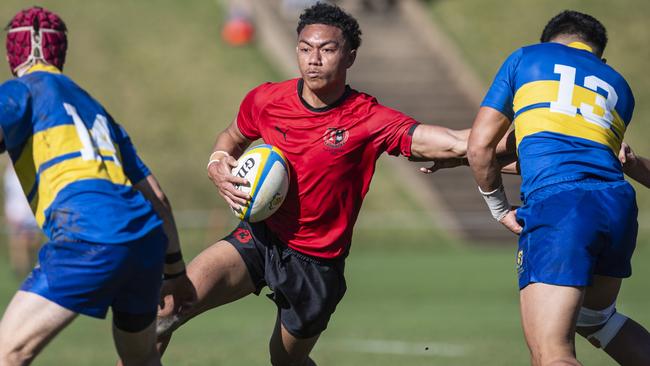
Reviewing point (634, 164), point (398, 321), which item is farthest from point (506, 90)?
point (398, 321)

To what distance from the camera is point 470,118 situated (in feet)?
83.2

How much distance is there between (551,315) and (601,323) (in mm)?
1214

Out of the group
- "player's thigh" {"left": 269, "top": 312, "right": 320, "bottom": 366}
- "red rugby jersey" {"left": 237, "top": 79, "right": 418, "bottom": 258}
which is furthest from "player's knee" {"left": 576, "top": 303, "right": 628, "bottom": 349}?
"player's thigh" {"left": 269, "top": 312, "right": 320, "bottom": 366}

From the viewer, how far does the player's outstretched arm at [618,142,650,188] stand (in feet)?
21.3

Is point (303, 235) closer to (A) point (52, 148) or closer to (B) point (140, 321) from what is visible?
(B) point (140, 321)

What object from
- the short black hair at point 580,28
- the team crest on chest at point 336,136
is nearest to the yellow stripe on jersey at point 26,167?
the team crest on chest at point 336,136

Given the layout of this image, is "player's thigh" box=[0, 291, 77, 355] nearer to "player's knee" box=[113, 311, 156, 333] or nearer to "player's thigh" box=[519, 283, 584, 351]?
"player's knee" box=[113, 311, 156, 333]

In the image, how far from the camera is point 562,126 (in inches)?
232

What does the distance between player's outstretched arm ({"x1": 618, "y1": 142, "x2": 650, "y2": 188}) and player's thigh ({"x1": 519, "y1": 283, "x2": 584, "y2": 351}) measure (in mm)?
1258

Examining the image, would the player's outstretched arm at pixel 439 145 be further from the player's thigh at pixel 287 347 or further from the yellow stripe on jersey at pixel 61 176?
the yellow stripe on jersey at pixel 61 176

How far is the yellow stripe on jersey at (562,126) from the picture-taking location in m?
5.88

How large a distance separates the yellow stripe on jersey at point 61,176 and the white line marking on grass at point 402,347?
18.5 ft

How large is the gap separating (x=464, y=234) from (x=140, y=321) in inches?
705

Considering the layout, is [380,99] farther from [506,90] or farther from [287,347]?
[506,90]
